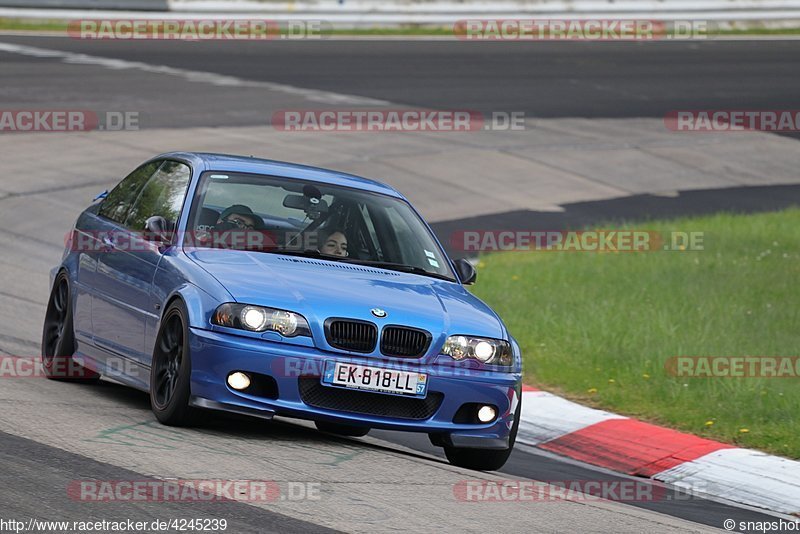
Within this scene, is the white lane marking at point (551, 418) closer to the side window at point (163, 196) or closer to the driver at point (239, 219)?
the driver at point (239, 219)

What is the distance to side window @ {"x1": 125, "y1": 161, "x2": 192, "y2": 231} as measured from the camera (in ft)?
28.7

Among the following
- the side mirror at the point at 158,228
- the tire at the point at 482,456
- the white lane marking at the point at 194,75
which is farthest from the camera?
the white lane marking at the point at 194,75

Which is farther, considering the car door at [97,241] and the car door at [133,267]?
the car door at [97,241]

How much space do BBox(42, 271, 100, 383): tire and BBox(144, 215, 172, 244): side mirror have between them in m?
1.20

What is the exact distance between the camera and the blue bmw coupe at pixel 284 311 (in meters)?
7.49

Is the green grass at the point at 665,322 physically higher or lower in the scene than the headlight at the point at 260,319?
lower

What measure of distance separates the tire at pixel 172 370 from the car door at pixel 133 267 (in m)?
0.24

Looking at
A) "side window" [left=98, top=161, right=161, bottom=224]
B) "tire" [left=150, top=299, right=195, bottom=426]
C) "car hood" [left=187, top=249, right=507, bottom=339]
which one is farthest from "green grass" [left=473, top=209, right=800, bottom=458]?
"tire" [left=150, top=299, right=195, bottom=426]

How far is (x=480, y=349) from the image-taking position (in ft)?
25.8

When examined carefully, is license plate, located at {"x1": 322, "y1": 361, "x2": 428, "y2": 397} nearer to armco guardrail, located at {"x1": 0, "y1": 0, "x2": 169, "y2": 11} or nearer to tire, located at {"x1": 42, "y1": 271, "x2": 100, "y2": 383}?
tire, located at {"x1": 42, "y1": 271, "x2": 100, "y2": 383}

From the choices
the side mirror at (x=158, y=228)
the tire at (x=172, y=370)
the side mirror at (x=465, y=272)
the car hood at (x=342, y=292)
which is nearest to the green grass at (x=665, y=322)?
the side mirror at (x=465, y=272)

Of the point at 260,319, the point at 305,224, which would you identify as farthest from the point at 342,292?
the point at 305,224

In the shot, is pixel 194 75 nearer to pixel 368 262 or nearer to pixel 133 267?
pixel 133 267

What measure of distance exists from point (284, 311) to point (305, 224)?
133 centimetres
